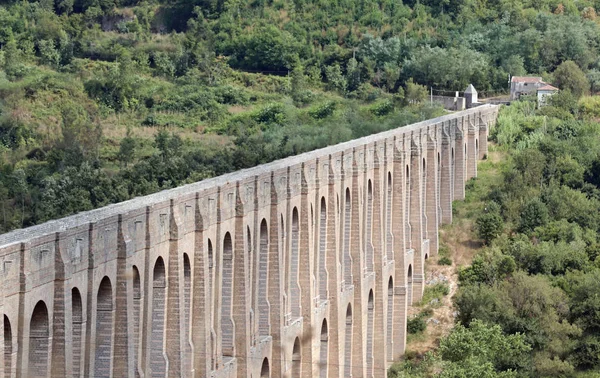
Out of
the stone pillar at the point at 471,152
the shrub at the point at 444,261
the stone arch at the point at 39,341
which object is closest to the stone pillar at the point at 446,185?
the shrub at the point at 444,261

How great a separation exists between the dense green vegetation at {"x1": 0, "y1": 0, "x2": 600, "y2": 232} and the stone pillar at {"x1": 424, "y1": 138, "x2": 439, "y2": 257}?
6.74 m

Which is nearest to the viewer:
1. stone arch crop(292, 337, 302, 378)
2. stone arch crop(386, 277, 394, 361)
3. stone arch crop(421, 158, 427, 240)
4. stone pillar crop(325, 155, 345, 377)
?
stone arch crop(292, 337, 302, 378)

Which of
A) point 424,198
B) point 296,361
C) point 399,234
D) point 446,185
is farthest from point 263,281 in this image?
point 446,185

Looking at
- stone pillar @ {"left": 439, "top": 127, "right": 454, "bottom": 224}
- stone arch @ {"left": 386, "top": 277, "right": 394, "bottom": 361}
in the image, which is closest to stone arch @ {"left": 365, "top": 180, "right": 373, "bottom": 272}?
stone arch @ {"left": 386, "top": 277, "right": 394, "bottom": 361}

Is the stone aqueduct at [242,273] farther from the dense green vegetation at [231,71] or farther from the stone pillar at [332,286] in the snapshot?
the dense green vegetation at [231,71]

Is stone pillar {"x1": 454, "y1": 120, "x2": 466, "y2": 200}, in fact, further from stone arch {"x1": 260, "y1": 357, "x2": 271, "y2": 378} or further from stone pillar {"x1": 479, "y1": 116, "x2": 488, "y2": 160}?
stone arch {"x1": 260, "y1": 357, "x2": 271, "y2": 378}

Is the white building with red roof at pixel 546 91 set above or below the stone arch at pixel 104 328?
above

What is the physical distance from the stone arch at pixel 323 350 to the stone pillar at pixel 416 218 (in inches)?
406

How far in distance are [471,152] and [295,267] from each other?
24929mm

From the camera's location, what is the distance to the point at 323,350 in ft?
117

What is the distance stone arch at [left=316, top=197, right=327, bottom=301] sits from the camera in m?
35.9

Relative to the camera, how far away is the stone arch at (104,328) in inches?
896

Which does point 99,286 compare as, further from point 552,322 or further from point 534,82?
point 534,82

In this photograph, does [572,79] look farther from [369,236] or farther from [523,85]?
[369,236]
